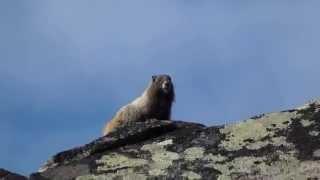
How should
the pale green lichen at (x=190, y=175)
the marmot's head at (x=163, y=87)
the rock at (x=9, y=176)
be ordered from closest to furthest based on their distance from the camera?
the pale green lichen at (x=190, y=175), the rock at (x=9, y=176), the marmot's head at (x=163, y=87)

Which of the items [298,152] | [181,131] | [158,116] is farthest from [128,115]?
[298,152]

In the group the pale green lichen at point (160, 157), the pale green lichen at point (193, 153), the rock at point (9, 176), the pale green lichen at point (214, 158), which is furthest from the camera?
the pale green lichen at point (193, 153)

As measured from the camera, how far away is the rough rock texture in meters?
8.63

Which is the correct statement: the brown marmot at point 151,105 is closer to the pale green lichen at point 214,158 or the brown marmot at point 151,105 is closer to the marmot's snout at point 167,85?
the marmot's snout at point 167,85

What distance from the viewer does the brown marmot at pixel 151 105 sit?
24.0m

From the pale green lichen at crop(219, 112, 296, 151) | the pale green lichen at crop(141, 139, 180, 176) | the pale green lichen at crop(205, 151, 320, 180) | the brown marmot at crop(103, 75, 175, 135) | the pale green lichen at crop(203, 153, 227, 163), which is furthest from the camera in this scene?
the brown marmot at crop(103, 75, 175, 135)

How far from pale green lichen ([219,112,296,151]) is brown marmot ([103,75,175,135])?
44.2 ft

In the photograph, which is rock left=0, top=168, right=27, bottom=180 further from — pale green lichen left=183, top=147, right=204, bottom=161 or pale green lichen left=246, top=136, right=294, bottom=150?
pale green lichen left=246, top=136, right=294, bottom=150

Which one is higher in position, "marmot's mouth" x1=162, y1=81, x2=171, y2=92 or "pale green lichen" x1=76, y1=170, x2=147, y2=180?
"marmot's mouth" x1=162, y1=81, x2=171, y2=92

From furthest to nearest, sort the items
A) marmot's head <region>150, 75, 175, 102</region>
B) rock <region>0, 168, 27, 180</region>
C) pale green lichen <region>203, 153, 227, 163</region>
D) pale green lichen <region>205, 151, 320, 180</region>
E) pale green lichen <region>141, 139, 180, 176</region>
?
marmot's head <region>150, 75, 175, 102</region>
pale green lichen <region>203, 153, 227, 163</region>
pale green lichen <region>141, 139, 180, 176</region>
rock <region>0, 168, 27, 180</region>
pale green lichen <region>205, 151, 320, 180</region>

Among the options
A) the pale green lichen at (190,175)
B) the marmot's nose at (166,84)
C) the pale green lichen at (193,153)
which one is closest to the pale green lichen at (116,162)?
the pale green lichen at (193,153)

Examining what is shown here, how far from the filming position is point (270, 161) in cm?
874

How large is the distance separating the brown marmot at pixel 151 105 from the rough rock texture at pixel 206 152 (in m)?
13.4

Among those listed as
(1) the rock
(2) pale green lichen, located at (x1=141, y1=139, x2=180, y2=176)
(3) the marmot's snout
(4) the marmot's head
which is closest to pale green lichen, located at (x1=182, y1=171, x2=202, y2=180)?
(2) pale green lichen, located at (x1=141, y1=139, x2=180, y2=176)
